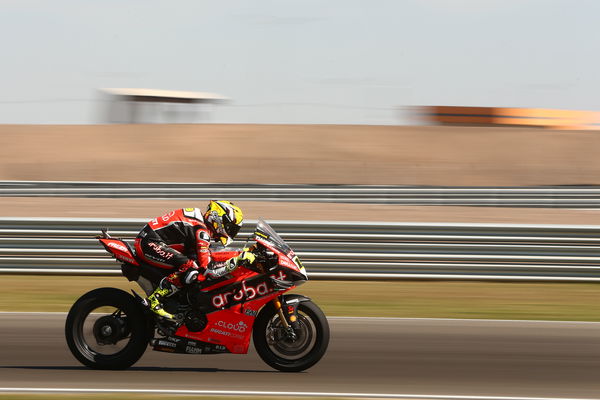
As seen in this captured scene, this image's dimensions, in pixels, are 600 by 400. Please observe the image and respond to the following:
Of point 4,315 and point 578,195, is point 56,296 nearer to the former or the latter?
point 4,315

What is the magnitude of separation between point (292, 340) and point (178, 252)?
1148 mm

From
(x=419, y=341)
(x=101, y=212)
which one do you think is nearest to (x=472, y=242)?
(x=419, y=341)

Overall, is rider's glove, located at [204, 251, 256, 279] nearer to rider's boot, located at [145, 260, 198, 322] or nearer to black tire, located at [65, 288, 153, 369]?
rider's boot, located at [145, 260, 198, 322]

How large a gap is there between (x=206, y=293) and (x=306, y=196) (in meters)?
17.8

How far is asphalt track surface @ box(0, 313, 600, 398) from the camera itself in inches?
262

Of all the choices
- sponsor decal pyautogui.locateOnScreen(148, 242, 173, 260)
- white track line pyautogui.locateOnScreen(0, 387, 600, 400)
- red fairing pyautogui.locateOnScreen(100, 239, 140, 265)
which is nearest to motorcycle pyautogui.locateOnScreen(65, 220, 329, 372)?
red fairing pyautogui.locateOnScreen(100, 239, 140, 265)

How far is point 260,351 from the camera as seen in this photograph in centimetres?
710

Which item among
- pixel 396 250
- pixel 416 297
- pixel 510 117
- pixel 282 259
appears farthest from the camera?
pixel 510 117

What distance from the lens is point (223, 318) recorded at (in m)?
7.02

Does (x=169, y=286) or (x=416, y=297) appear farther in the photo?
(x=416, y=297)

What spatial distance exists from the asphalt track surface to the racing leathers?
2.25 ft

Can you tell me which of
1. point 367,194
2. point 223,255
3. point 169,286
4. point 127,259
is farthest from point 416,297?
point 367,194

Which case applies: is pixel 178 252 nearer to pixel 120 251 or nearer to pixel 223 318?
pixel 120 251

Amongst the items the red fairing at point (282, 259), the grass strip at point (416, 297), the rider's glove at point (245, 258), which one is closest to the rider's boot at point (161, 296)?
the rider's glove at point (245, 258)
